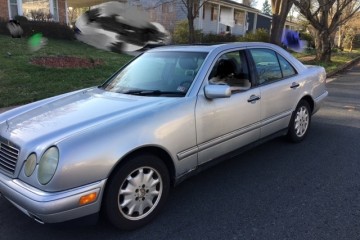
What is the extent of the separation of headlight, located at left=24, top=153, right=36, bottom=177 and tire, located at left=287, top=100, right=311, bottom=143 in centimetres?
352

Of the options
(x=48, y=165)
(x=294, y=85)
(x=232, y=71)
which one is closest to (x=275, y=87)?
(x=294, y=85)

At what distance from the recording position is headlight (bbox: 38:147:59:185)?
272 cm

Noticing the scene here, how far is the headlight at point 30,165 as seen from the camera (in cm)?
281

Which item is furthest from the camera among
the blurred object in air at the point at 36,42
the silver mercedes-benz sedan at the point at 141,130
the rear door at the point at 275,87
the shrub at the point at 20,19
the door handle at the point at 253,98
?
the shrub at the point at 20,19

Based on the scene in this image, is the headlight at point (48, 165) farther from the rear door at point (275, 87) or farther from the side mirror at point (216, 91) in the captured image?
the rear door at point (275, 87)

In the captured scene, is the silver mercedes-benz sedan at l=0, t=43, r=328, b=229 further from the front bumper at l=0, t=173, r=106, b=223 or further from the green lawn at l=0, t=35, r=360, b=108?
the green lawn at l=0, t=35, r=360, b=108

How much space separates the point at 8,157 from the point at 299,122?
389cm

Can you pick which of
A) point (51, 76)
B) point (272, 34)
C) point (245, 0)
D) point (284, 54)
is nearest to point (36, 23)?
point (51, 76)

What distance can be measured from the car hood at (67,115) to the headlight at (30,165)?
0.46ft

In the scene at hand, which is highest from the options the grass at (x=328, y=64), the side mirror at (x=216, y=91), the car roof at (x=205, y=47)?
the car roof at (x=205, y=47)

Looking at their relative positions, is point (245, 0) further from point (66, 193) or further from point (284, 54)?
point (66, 193)

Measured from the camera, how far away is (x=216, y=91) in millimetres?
3607

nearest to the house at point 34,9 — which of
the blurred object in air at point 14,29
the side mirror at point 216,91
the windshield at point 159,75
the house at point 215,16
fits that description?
the blurred object in air at point 14,29

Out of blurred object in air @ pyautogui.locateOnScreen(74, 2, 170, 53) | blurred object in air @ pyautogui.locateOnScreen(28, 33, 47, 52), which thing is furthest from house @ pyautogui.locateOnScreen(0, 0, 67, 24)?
blurred object in air @ pyautogui.locateOnScreen(28, 33, 47, 52)
